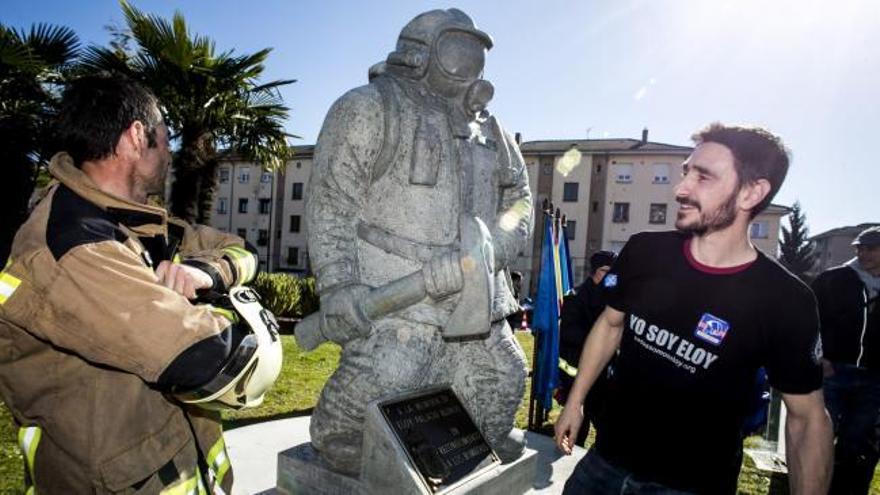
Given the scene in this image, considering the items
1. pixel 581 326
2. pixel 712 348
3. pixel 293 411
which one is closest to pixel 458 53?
pixel 712 348

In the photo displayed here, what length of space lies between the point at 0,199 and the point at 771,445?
911 cm

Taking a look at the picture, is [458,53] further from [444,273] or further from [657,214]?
[657,214]

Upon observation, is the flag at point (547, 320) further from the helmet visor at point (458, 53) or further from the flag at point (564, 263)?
the helmet visor at point (458, 53)

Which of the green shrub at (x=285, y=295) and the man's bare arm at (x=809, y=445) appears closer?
the man's bare arm at (x=809, y=445)

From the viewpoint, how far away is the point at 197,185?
1125cm

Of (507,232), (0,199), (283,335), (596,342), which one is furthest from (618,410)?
(283,335)

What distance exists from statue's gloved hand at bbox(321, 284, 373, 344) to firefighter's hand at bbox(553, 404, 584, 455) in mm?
955

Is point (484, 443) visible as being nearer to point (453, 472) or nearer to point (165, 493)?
point (453, 472)

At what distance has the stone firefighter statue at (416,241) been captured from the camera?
2365 mm

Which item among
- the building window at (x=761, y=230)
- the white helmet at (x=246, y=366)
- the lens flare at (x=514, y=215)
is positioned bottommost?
the white helmet at (x=246, y=366)

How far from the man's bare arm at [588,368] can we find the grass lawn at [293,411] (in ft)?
11.0

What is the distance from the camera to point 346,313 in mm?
2328

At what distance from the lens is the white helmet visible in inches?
53.7

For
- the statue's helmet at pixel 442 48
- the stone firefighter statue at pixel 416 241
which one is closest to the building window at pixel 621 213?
the stone firefighter statue at pixel 416 241
